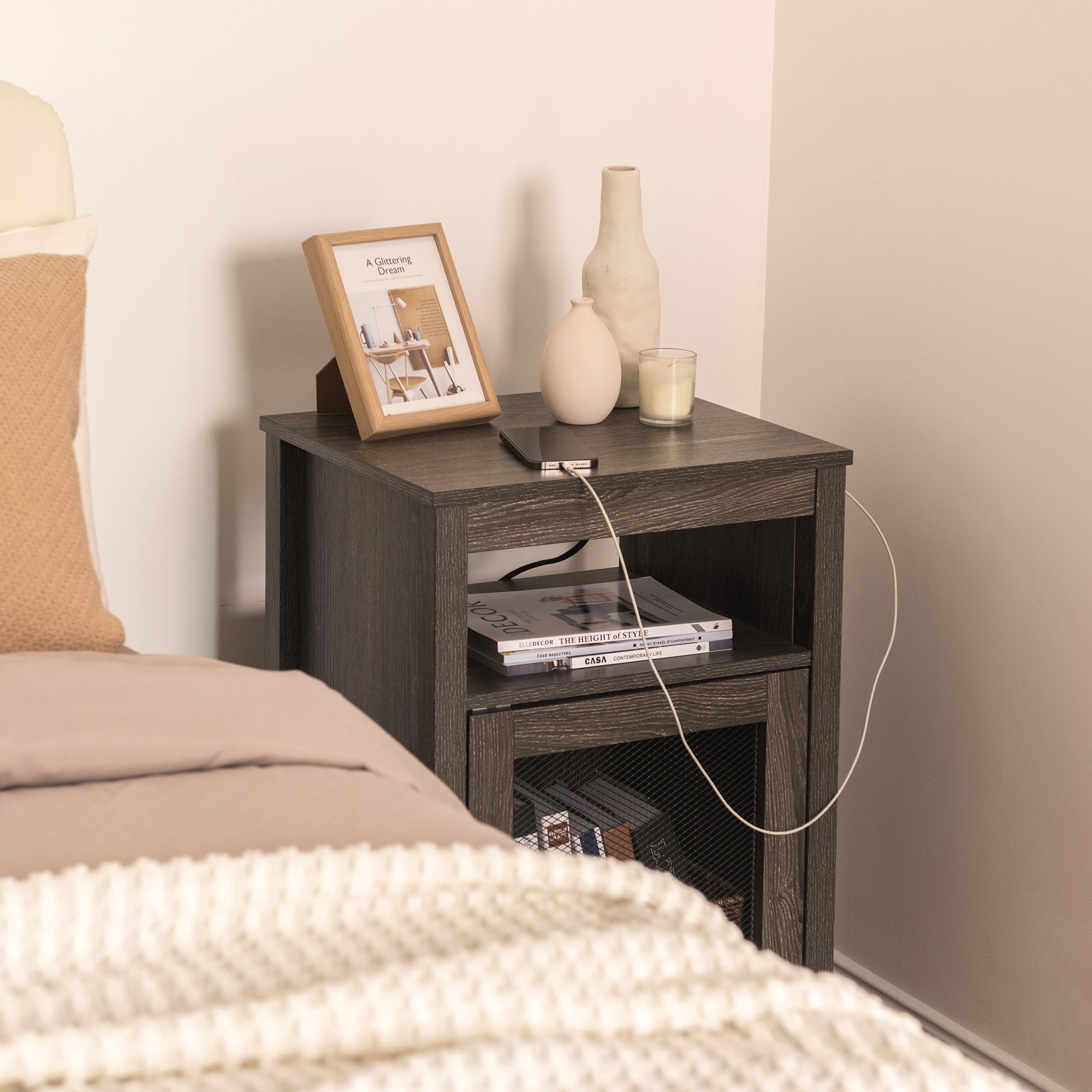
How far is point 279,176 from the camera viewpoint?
1.74 m

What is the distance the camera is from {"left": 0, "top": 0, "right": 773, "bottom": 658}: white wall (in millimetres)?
1663

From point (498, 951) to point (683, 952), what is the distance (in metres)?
0.09

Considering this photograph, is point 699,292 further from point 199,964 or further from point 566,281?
point 199,964

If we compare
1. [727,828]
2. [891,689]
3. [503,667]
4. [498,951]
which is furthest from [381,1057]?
[891,689]

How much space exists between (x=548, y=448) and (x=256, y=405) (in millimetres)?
493

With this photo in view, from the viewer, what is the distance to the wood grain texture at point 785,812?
1543 millimetres

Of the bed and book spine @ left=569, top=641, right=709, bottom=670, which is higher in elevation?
the bed

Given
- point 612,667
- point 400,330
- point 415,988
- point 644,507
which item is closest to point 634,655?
point 612,667

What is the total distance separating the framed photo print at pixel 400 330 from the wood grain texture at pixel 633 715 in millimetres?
376

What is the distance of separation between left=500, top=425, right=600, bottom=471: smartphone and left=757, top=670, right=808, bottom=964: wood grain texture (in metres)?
0.33

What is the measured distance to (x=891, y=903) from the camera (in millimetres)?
1946

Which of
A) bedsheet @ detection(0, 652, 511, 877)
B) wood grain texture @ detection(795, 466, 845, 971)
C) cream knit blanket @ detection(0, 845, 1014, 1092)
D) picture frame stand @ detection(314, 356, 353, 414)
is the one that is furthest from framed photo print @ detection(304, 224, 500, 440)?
cream knit blanket @ detection(0, 845, 1014, 1092)

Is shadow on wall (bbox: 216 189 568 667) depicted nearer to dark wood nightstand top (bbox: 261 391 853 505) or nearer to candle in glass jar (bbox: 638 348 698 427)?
dark wood nightstand top (bbox: 261 391 853 505)

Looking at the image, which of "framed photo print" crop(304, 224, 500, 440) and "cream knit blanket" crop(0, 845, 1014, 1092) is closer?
"cream knit blanket" crop(0, 845, 1014, 1092)
